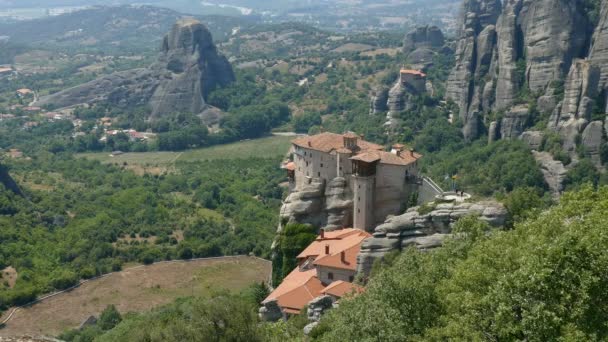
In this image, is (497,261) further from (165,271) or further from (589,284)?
(165,271)

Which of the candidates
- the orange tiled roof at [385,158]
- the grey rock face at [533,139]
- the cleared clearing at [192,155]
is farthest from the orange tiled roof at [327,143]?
the cleared clearing at [192,155]

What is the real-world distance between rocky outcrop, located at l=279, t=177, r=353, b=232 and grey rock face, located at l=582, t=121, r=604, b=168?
103ft

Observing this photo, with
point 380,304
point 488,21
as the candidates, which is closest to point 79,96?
point 488,21

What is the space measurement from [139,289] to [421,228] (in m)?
35.1

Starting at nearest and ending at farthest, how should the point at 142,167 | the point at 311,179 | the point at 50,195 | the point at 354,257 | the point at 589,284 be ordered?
1. the point at 589,284
2. the point at 354,257
3. the point at 311,179
4. the point at 50,195
5. the point at 142,167

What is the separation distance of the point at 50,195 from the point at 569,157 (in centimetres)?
6282

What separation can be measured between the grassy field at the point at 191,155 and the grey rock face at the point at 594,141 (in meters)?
58.9

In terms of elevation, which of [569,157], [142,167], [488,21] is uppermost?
[488,21]

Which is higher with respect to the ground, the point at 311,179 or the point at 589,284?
the point at 589,284

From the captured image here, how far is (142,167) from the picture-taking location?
5025 inches

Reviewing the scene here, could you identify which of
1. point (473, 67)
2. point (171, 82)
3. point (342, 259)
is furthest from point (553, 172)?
point (171, 82)

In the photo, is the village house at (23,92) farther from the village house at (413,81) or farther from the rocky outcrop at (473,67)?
the rocky outcrop at (473,67)

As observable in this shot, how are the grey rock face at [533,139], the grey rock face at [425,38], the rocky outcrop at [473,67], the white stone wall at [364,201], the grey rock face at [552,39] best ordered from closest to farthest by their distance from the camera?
1. the white stone wall at [364,201]
2. the grey rock face at [533,139]
3. the grey rock face at [552,39]
4. the rocky outcrop at [473,67]
5. the grey rock face at [425,38]

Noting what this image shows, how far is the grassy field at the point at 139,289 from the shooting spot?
2660 inches
